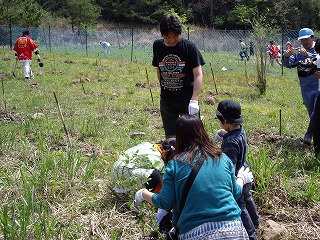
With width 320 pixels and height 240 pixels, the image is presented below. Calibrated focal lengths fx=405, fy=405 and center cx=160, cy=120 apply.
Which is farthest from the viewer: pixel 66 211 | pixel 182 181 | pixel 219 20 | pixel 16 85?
pixel 219 20

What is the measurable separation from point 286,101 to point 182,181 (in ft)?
23.6

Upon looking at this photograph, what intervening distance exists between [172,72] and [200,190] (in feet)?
6.28

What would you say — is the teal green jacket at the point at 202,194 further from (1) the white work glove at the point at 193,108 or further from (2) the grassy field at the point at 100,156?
(1) the white work glove at the point at 193,108

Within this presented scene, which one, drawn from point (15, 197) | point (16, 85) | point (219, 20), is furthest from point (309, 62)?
point (219, 20)

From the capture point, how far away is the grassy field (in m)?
2.91

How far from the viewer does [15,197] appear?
317 centimetres

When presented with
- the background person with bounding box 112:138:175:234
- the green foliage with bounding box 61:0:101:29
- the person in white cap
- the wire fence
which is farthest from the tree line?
the background person with bounding box 112:138:175:234

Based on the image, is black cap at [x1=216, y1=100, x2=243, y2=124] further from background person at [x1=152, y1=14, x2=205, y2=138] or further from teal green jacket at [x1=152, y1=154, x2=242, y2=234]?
background person at [x1=152, y1=14, x2=205, y2=138]

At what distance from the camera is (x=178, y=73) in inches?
149

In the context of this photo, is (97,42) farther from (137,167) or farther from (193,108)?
(137,167)

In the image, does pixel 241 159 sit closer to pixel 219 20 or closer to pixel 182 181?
pixel 182 181

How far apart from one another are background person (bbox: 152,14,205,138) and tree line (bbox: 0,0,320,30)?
26.0 metres

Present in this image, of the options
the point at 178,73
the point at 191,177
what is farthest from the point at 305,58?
the point at 191,177

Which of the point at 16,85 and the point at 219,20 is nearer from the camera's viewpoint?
the point at 16,85
